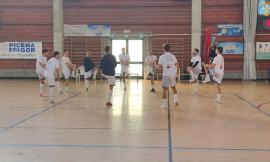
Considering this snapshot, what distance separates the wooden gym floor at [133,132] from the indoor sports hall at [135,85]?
0.9 inches

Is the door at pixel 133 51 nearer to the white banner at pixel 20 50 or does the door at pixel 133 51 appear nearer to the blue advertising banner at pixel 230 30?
the white banner at pixel 20 50

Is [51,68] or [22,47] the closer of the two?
[51,68]

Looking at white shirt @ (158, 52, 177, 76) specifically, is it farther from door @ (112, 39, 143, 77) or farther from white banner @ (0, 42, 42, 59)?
white banner @ (0, 42, 42, 59)

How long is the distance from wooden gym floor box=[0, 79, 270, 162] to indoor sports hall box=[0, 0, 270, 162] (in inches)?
0.9

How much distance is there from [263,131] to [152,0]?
19.2 m

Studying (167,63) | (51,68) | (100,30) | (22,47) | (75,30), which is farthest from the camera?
(22,47)

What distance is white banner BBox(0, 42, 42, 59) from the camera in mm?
27608

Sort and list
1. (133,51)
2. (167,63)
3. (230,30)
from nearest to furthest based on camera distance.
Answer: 1. (167,63)
2. (230,30)
3. (133,51)

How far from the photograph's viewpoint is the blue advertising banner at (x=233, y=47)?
86.7 feet

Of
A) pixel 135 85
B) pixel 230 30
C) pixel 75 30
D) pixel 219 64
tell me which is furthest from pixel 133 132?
pixel 75 30

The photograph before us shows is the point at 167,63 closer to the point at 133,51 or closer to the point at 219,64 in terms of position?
the point at 219,64

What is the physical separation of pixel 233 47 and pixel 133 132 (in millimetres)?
19111

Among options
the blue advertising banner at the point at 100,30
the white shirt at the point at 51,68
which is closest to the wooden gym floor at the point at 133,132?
the white shirt at the point at 51,68

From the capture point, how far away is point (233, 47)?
1043 inches
